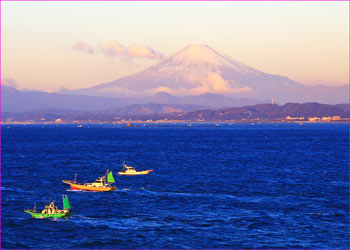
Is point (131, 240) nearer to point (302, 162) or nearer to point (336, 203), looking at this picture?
point (336, 203)

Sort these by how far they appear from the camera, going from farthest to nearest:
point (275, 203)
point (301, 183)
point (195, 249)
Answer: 1. point (301, 183)
2. point (275, 203)
3. point (195, 249)

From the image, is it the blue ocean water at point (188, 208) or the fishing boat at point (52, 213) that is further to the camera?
the fishing boat at point (52, 213)

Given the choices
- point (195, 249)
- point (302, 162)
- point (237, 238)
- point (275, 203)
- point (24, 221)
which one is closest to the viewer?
point (195, 249)

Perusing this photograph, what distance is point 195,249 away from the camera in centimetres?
5106

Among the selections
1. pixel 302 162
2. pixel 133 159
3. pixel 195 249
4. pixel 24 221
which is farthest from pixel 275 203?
pixel 133 159

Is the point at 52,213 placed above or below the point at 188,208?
above

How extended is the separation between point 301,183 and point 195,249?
47098 mm

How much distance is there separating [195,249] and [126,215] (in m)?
15.8

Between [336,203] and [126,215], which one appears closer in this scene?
[126,215]

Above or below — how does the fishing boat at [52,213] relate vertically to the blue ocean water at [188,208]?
above

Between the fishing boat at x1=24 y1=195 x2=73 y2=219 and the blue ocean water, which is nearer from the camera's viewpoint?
the blue ocean water

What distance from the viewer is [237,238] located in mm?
54562

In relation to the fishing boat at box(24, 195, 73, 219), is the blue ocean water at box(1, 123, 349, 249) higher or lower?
lower

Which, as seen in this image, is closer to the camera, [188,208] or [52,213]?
[52,213]
